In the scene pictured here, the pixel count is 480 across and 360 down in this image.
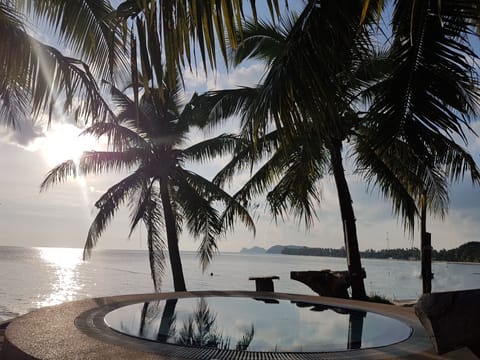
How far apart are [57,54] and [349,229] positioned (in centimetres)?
860

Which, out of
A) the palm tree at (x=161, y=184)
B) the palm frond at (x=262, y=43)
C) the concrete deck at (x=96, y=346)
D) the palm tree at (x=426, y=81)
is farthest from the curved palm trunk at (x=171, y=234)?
the palm tree at (x=426, y=81)

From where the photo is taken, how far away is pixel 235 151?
13.8 meters

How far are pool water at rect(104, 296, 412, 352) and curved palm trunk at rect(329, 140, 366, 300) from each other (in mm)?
4456

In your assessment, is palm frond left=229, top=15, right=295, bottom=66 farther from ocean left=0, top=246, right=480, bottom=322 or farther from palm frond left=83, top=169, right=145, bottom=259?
ocean left=0, top=246, right=480, bottom=322

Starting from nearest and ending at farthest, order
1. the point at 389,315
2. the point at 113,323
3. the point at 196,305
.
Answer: the point at 113,323, the point at 389,315, the point at 196,305

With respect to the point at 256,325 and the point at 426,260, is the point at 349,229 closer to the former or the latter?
the point at 426,260

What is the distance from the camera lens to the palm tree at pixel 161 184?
1337 cm

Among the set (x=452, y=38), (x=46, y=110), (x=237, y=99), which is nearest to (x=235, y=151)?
(x=237, y=99)

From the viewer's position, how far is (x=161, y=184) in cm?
1385

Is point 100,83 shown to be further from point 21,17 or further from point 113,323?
point 113,323

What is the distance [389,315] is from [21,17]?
6.72 meters

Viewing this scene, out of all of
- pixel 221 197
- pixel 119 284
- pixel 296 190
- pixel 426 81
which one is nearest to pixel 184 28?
pixel 426 81

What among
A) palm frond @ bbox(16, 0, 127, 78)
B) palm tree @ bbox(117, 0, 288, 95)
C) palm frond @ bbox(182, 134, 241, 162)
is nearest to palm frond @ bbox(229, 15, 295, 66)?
palm frond @ bbox(182, 134, 241, 162)

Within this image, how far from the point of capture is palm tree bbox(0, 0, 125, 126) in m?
5.04
